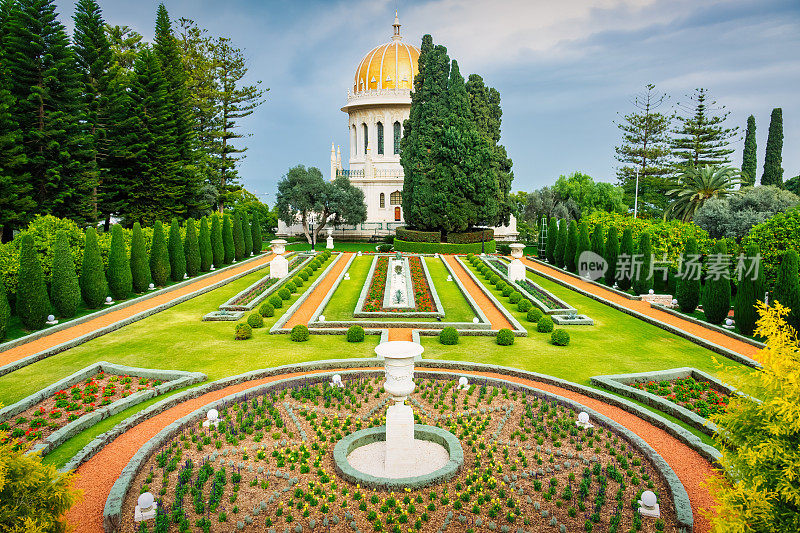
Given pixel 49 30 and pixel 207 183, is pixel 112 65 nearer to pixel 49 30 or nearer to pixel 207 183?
pixel 49 30

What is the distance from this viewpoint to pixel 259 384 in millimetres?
11727

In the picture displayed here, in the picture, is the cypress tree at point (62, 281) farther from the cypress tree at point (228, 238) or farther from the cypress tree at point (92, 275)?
the cypress tree at point (228, 238)

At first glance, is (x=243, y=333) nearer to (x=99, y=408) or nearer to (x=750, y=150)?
(x=99, y=408)

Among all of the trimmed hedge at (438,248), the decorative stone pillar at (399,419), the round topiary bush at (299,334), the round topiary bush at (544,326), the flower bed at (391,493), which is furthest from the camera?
the trimmed hedge at (438,248)

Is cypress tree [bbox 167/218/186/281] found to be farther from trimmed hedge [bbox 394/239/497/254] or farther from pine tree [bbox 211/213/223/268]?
trimmed hedge [bbox 394/239/497/254]

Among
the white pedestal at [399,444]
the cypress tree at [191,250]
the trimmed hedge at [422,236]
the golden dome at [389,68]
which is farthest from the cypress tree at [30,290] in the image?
the golden dome at [389,68]

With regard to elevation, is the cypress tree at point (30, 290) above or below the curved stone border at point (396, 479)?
above

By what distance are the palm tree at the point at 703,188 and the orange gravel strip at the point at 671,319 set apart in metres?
14.5

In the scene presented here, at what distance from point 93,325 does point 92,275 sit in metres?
2.98

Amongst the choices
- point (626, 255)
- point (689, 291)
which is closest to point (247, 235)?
point (626, 255)

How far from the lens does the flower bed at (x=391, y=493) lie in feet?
21.6

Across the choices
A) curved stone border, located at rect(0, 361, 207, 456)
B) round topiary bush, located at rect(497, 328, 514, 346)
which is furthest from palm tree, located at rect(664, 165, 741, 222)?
curved stone border, located at rect(0, 361, 207, 456)

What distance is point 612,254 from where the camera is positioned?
2533 cm

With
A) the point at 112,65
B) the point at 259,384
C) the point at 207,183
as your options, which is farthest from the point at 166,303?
the point at 207,183
